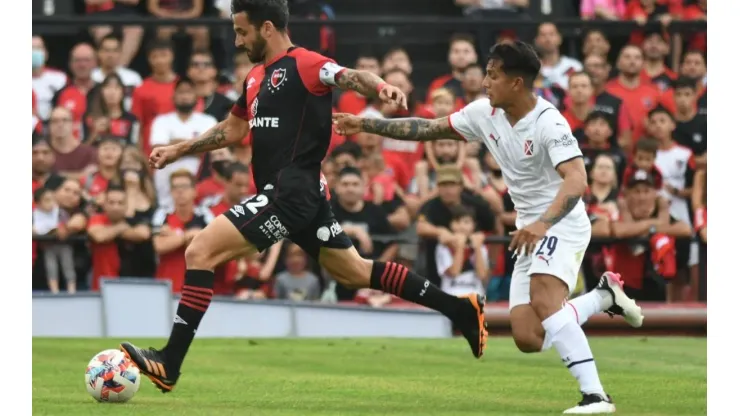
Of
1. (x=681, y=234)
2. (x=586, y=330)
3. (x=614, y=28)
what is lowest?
(x=586, y=330)

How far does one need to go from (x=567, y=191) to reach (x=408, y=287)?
2073mm

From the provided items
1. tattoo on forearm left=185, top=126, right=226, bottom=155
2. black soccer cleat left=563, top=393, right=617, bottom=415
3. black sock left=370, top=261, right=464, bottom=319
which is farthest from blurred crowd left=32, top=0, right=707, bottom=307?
black soccer cleat left=563, top=393, right=617, bottom=415

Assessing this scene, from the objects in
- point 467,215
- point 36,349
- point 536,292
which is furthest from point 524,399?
point 467,215

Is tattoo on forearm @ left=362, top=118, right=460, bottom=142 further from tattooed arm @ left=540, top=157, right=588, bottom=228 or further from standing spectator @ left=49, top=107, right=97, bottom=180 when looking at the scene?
standing spectator @ left=49, top=107, right=97, bottom=180

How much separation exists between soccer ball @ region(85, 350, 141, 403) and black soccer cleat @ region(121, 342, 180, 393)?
0.20 ft

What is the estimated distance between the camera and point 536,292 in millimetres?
9109

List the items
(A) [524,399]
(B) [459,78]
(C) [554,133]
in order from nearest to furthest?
(C) [554,133] → (A) [524,399] → (B) [459,78]

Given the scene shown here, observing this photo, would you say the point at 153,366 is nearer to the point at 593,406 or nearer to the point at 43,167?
the point at 593,406

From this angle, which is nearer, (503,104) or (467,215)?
(503,104)

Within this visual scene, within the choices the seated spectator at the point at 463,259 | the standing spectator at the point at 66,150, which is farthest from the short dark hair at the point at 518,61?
the standing spectator at the point at 66,150

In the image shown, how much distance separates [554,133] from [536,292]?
38.8 inches

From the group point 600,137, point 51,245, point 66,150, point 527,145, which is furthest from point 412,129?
point 66,150

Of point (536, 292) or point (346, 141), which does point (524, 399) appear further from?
point (346, 141)

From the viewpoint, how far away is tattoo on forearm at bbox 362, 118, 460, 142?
974cm
